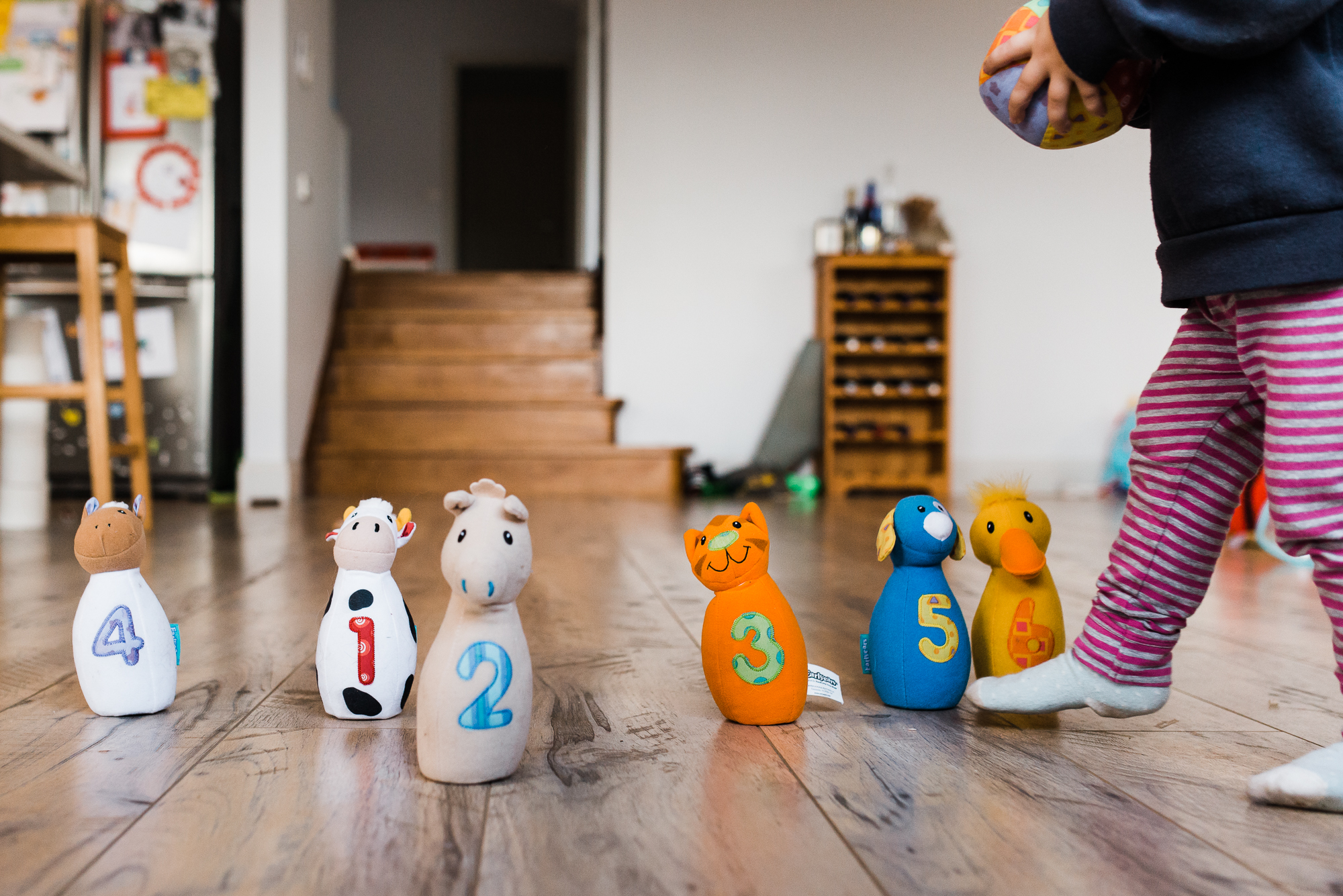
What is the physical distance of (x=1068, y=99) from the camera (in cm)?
70

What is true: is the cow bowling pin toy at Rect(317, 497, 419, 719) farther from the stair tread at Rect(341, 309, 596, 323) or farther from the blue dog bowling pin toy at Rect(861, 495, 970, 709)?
the stair tread at Rect(341, 309, 596, 323)

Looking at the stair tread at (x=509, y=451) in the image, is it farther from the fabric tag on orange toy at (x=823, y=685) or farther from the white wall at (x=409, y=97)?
the white wall at (x=409, y=97)

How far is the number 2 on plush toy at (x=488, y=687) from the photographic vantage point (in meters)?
0.65

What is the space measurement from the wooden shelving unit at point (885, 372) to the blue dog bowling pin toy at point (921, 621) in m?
3.01

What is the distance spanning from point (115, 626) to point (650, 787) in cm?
49

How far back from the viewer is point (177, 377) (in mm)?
3230

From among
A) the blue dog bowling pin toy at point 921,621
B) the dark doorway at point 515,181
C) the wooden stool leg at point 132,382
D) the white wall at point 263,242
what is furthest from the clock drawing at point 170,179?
the dark doorway at point 515,181

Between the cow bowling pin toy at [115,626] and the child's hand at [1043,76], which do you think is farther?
the cow bowling pin toy at [115,626]

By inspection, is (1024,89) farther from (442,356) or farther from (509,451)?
(442,356)

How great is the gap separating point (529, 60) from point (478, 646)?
22.1ft

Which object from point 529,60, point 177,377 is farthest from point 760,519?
point 529,60

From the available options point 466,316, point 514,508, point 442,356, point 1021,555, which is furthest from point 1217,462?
point 466,316

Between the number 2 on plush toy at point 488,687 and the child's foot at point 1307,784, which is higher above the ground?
the number 2 on plush toy at point 488,687

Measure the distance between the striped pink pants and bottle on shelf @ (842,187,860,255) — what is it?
3.32 metres
